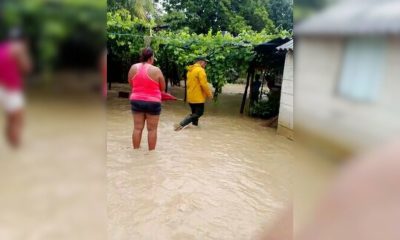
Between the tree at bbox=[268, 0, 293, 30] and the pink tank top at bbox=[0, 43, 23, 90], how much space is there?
0.92 ft

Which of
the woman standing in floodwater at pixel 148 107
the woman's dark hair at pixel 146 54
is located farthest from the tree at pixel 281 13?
the woman standing in floodwater at pixel 148 107

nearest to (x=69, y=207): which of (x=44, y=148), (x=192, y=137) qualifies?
(x=44, y=148)

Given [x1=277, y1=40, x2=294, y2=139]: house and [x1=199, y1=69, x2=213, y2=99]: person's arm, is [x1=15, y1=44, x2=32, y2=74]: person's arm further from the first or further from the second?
[x1=199, y1=69, x2=213, y2=99]: person's arm

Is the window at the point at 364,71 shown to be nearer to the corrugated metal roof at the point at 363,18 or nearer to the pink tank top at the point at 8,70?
the corrugated metal roof at the point at 363,18

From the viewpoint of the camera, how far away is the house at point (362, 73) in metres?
0.20

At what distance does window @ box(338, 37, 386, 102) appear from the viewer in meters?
0.20

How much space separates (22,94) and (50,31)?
0.04 metres

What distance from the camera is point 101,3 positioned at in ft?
0.77

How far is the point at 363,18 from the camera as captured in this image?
20cm

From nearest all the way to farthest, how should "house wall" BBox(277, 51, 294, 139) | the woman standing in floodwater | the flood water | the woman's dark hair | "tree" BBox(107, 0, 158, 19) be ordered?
"house wall" BBox(277, 51, 294, 139), "tree" BBox(107, 0, 158, 19), the woman's dark hair, the flood water, the woman standing in floodwater

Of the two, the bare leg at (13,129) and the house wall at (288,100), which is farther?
the house wall at (288,100)

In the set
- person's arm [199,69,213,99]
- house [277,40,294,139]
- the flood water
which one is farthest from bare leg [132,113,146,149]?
house [277,40,294,139]

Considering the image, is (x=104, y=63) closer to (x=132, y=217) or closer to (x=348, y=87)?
(x=348, y=87)

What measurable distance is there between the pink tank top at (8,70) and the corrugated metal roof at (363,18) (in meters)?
0.18
